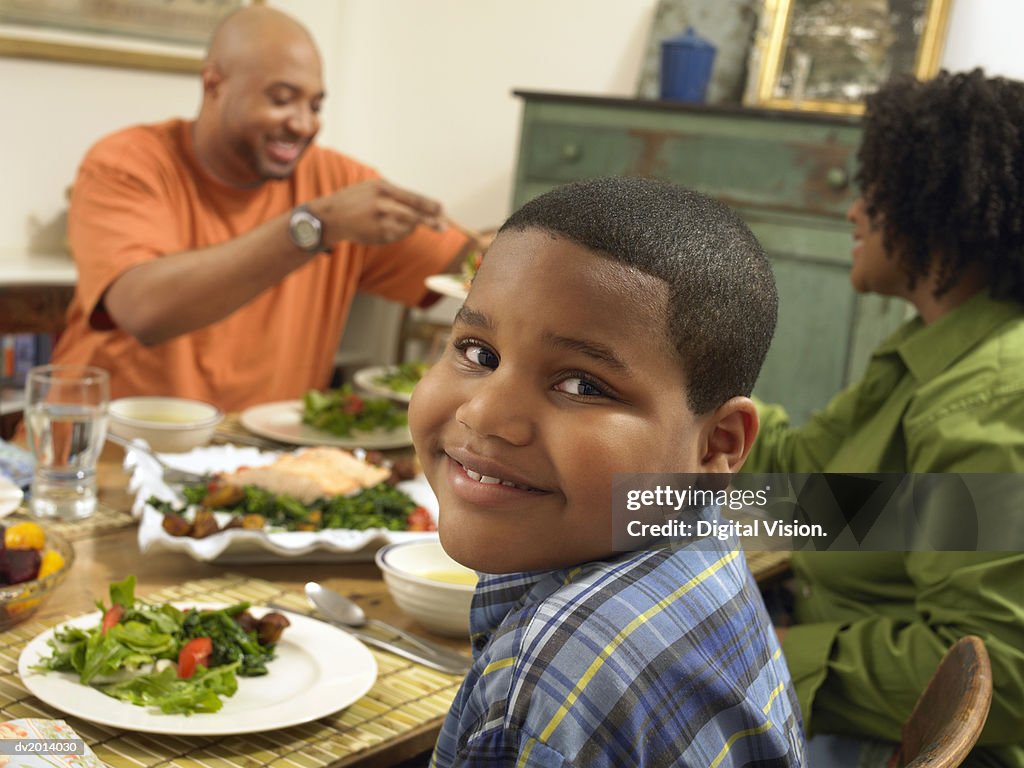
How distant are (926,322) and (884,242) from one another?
13 cm

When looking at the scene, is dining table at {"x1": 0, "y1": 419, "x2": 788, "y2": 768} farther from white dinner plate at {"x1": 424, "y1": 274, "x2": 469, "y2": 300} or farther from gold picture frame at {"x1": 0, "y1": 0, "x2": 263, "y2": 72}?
gold picture frame at {"x1": 0, "y1": 0, "x2": 263, "y2": 72}

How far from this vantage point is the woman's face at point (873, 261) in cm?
170

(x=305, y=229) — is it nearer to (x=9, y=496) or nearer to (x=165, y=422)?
(x=165, y=422)

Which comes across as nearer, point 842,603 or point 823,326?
point 842,603

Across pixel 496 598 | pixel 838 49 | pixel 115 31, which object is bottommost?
pixel 496 598

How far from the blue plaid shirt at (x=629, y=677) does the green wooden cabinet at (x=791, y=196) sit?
247 centimetres

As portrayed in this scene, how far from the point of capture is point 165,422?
1.85 metres

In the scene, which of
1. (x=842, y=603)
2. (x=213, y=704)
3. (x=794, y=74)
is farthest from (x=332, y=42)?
(x=213, y=704)

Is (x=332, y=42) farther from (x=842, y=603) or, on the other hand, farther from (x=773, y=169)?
(x=842, y=603)

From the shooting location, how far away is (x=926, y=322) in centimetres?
169

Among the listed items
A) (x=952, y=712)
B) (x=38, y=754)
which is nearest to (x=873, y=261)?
(x=952, y=712)

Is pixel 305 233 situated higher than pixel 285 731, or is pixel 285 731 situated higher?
pixel 305 233

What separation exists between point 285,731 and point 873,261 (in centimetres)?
113

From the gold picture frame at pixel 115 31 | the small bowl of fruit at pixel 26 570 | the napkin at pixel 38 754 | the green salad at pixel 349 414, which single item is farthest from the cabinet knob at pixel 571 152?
the napkin at pixel 38 754
